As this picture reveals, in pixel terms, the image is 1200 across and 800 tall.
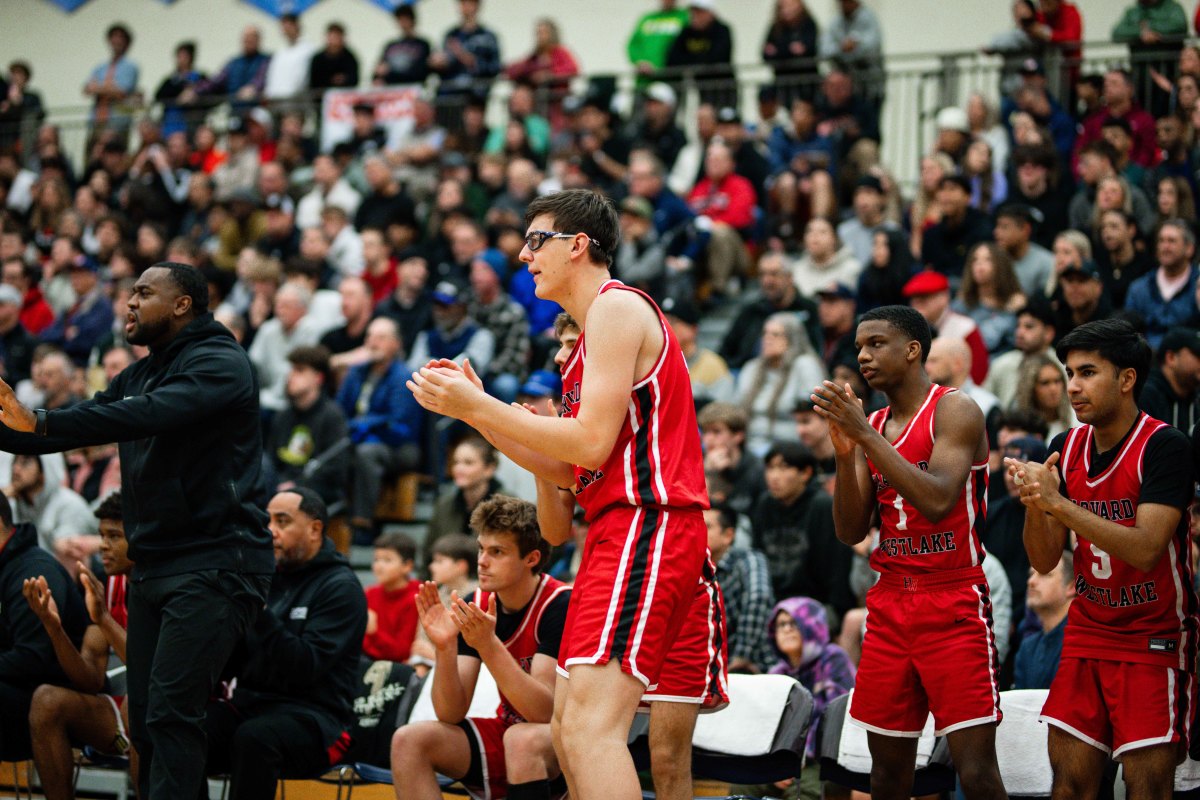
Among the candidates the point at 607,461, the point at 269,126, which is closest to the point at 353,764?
the point at 607,461

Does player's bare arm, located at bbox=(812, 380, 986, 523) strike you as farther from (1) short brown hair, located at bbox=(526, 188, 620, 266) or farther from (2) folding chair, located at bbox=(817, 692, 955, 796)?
(2) folding chair, located at bbox=(817, 692, 955, 796)

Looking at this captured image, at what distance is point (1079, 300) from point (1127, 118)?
3420mm

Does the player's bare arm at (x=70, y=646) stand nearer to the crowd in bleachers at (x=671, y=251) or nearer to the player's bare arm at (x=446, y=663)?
the crowd in bleachers at (x=671, y=251)

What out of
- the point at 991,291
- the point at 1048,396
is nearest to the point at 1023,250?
the point at 991,291

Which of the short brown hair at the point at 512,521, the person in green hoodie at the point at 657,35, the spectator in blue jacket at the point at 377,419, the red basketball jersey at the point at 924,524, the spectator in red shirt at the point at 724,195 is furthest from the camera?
the person in green hoodie at the point at 657,35

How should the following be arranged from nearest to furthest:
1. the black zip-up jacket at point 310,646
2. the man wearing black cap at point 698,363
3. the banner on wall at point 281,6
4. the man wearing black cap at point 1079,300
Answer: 1. the black zip-up jacket at point 310,646
2. the man wearing black cap at point 1079,300
3. the man wearing black cap at point 698,363
4. the banner on wall at point 281,6

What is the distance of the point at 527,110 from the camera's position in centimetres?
1583

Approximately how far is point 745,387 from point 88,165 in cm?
1123

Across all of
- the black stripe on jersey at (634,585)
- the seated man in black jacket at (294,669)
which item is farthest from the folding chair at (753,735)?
the black stripe on jersey at (634,585)

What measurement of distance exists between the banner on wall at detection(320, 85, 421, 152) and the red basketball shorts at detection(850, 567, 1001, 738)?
41.6ft

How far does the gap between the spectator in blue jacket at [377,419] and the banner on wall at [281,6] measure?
10.1 metres

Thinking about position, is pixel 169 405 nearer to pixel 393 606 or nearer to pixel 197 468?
A: pixel 197 468

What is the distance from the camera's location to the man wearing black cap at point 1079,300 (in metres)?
9.62

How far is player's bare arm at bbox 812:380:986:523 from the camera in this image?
15.8 ft
